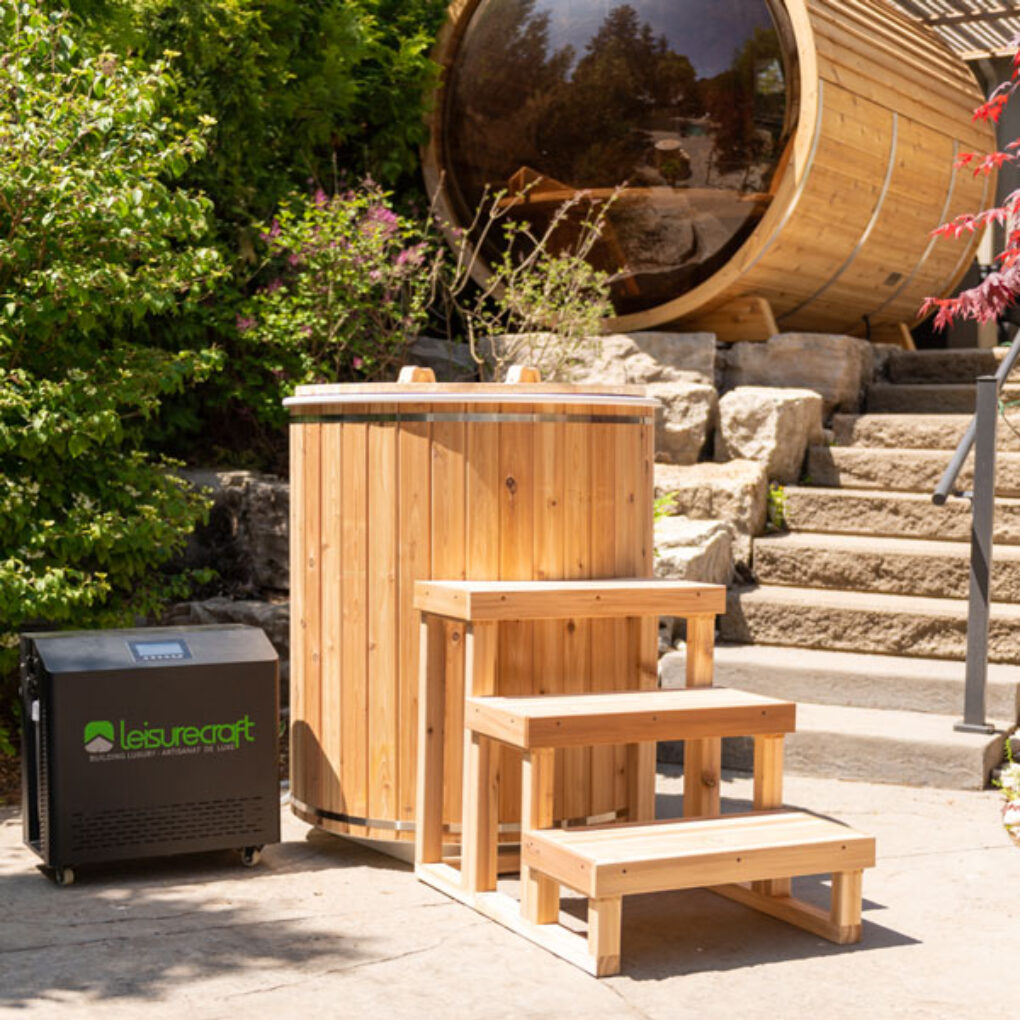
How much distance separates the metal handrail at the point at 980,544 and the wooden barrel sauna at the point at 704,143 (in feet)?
7.95

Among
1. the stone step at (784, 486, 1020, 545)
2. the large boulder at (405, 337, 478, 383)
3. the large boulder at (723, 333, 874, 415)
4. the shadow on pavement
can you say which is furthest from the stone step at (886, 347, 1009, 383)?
the shadow on pavement

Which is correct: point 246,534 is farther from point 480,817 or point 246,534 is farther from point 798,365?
point 480,817

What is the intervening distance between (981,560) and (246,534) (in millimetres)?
3391

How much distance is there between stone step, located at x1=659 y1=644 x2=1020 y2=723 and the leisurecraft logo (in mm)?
2195

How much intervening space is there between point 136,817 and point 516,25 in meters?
5.45

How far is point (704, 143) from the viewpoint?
7.90 m

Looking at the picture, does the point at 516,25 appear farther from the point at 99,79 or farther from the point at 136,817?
the point at 136,817

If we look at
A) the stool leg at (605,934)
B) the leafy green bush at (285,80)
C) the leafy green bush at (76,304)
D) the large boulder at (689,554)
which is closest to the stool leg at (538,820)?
the stool leg at (605,934)

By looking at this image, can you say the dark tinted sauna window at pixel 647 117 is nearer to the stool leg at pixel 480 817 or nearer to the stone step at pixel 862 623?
the stone step at pixel 862 623

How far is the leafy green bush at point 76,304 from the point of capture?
5.25 m

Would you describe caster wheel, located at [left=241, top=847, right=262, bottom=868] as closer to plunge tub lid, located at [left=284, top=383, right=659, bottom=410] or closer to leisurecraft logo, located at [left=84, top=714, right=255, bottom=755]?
leisurecraft logo, located at [left=84, top=714, right=255, bottom=755]

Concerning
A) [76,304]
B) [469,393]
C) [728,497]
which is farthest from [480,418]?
[728,497]

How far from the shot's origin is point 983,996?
3.51m

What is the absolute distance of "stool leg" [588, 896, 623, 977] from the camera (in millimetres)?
3604
